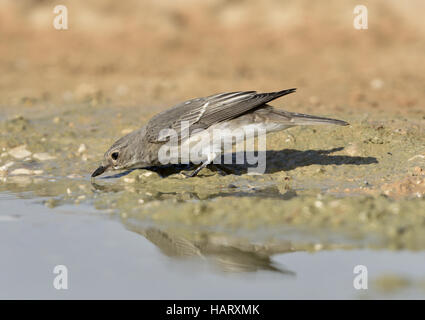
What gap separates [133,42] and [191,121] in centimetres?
1005

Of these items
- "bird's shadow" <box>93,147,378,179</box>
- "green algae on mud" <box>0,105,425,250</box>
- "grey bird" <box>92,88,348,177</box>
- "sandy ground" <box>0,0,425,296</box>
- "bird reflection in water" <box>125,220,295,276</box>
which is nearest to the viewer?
"bird reflection in water" <box>125,220,295,276</box>

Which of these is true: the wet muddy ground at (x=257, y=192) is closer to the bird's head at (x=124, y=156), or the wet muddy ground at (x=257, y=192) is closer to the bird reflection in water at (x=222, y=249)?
the bird reflection in water at (x=222, y=249)

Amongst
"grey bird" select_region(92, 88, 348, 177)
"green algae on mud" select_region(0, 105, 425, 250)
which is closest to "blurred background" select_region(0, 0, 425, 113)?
"green algae on mud" select_region(0, 105, 425, 250)

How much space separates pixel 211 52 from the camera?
16375 millimetres

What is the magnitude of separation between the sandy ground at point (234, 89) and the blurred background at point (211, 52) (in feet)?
0.15

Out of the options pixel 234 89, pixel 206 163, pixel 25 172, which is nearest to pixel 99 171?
pixel 25 172

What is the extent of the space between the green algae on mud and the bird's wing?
59 cm

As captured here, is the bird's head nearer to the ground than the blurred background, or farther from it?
nearer to the ground

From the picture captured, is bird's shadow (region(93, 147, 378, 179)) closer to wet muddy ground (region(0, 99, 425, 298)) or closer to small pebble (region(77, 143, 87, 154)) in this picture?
wet muddy ground (region(0, 99, 425, 298))

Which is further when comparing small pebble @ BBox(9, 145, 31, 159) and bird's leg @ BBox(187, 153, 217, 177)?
small pebble @ BBox(9, 145, 31, 159)

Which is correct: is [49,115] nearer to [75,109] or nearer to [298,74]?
[75,109]

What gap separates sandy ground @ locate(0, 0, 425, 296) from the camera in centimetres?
628
